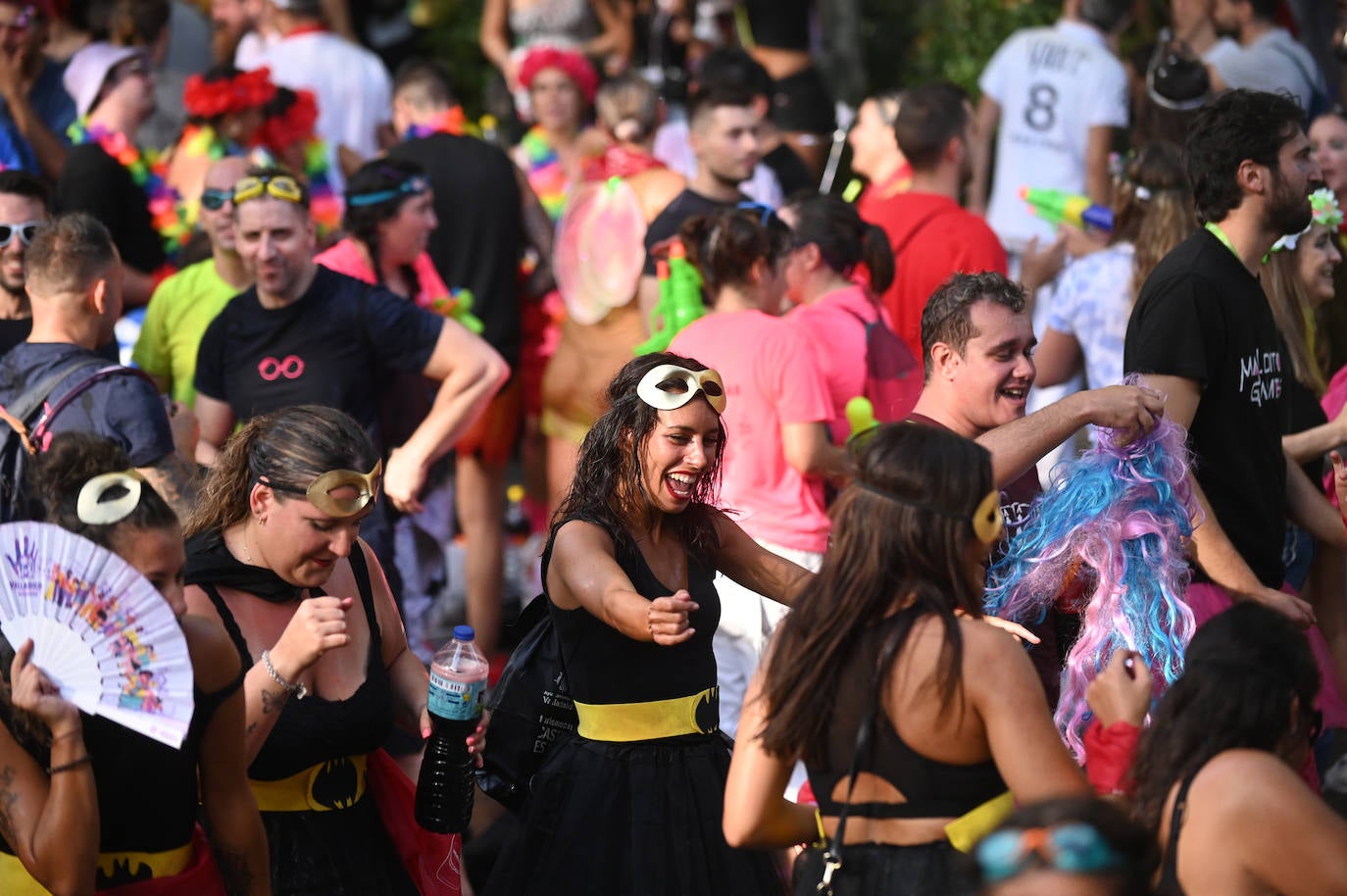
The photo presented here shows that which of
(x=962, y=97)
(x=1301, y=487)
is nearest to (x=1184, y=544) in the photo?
(x=1301, y=487)

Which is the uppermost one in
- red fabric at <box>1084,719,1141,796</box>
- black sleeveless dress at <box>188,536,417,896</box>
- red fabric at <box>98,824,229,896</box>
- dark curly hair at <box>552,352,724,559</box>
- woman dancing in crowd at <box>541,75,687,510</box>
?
red fabric at <box>1084,719,1141,796</box>

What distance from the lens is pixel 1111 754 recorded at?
9.87 feet

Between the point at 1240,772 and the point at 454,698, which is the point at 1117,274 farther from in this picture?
the point at 1240,772

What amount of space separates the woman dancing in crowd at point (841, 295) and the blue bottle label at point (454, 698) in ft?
7.84

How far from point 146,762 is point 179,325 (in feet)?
10.7

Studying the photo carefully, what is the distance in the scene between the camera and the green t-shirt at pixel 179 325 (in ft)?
19.7

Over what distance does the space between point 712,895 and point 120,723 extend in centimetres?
139

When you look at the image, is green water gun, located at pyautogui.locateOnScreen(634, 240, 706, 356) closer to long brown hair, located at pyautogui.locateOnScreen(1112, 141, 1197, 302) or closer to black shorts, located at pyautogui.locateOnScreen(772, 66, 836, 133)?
long brown hair, located at pyautogui.locateOnScreen(1112, 141, 1197, 302)

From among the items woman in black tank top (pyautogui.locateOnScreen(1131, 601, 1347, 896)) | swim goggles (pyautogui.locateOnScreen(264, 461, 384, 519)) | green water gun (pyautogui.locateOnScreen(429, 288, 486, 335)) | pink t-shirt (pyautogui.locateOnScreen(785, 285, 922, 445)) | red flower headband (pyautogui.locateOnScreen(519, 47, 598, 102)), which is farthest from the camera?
red flower headband (pyautogui.locateOnScreen(519, 47, 598, 102))

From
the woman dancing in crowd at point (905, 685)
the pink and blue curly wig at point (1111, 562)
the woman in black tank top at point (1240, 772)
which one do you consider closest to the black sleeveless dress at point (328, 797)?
the woman dancing in crowd at point (905, 685)

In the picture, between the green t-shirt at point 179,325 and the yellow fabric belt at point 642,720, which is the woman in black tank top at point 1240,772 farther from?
the green t-shirt at point 179,325

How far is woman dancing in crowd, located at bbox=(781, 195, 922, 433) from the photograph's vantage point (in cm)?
589

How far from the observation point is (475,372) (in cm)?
557

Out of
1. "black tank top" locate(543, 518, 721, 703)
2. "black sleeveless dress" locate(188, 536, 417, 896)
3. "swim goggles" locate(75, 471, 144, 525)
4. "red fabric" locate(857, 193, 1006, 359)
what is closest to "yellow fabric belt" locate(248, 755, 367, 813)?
"black sleeveless dress" locate(188, 536, 417, 896)
